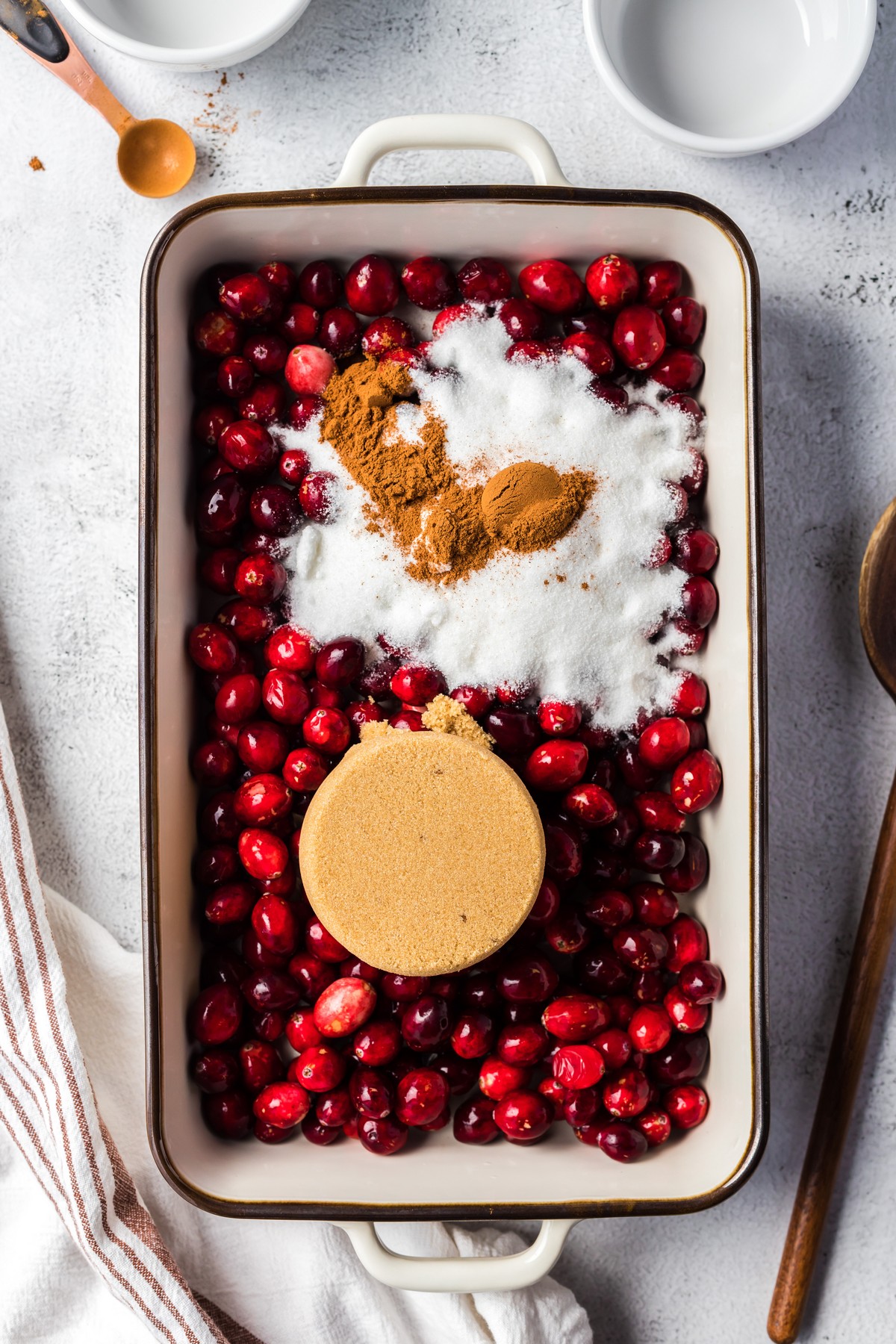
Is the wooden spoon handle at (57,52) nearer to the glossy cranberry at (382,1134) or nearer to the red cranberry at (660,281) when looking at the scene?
the red cranberry at (660,281)

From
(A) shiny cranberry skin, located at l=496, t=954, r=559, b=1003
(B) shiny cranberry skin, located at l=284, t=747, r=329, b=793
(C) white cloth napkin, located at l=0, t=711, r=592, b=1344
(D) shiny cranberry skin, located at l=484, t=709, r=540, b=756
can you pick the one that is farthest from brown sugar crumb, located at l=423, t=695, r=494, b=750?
(C) white cloth napkin, located at l=0, t=711, r=592, b=1344

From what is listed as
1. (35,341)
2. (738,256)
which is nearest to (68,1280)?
(35,341)

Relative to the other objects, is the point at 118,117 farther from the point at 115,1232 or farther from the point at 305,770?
the point at 115,1232

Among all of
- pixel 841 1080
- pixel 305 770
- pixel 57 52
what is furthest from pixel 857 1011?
A: pixel 57 52

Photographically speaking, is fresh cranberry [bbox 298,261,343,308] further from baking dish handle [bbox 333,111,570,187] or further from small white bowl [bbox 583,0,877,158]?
small white bowl [bbox 583,0,877,158]

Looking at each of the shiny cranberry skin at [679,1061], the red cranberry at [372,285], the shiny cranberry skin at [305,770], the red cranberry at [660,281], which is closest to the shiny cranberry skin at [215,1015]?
the shiny cranberry skin at [305,770]

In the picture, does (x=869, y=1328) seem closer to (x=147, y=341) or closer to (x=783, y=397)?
(x=783, y=397)
